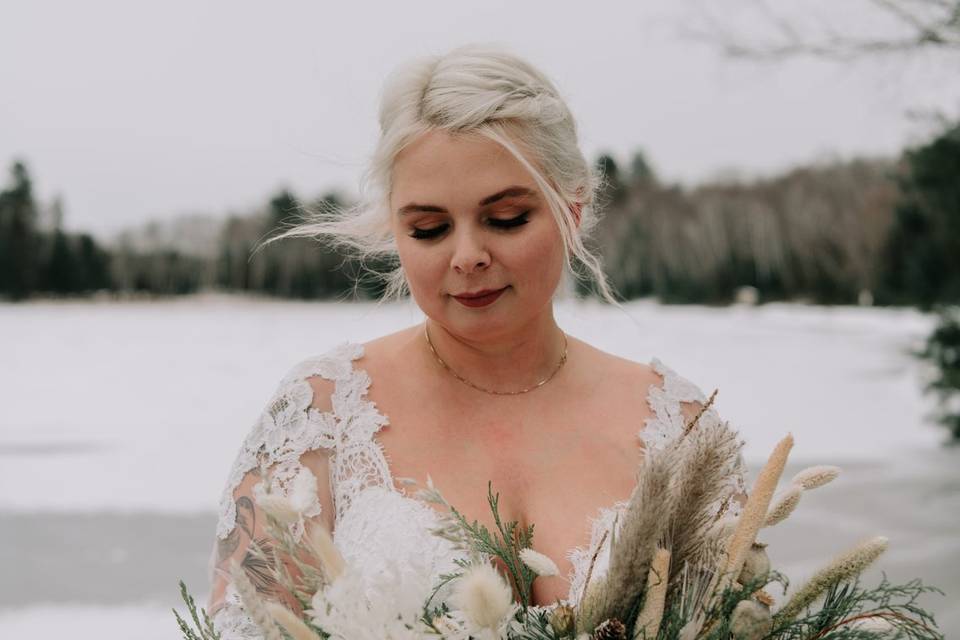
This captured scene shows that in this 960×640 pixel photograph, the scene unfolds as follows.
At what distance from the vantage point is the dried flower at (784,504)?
93 centimetres

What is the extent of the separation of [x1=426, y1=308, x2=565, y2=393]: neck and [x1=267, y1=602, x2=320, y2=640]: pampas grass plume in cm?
119

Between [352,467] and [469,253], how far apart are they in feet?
1.83

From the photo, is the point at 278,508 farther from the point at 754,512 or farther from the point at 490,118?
the point at 490,118

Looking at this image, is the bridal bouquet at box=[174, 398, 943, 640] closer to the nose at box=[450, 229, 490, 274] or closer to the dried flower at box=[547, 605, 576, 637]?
the dried flower at box=[547, 605, 576, 637]

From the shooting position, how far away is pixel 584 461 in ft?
6.41

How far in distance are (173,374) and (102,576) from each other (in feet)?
29.6

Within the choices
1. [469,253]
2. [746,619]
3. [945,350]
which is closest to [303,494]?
[746,619]

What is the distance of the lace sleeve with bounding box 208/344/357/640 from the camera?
5.18 ft

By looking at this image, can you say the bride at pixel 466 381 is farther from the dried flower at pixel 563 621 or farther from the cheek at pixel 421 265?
the dried flower at pixel 563 621

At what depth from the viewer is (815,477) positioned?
3.09ft

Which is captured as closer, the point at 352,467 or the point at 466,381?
the point at 352,467

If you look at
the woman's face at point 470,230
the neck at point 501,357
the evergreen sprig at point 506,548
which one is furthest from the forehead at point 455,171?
the evergreen sprig at point 506,548

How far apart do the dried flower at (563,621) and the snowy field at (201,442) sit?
257mm

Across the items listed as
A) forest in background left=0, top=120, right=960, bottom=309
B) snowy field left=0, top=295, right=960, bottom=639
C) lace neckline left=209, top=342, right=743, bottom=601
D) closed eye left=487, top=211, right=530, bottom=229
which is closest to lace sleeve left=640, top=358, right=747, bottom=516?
lace neckline left=209, top=342, right=743, bottom=601
